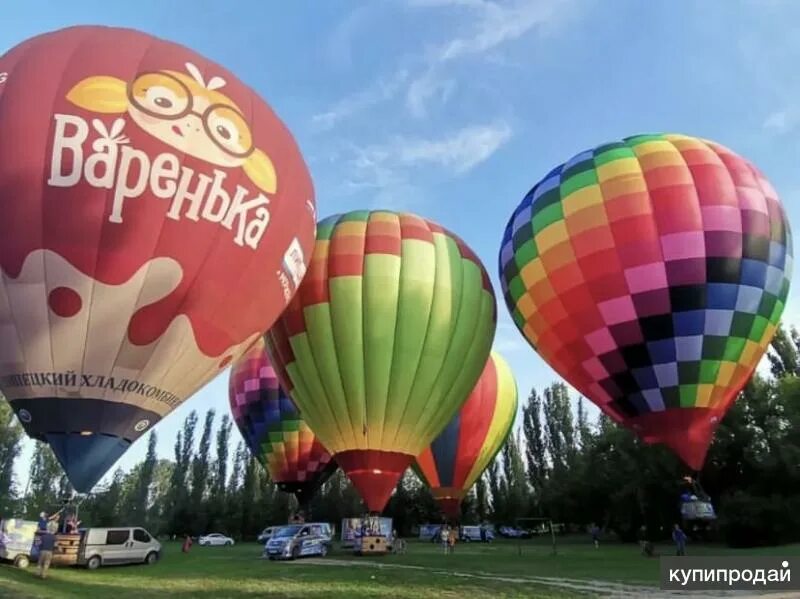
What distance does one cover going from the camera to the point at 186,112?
10.6 meters

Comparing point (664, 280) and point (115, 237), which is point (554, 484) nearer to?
point (664, 280)

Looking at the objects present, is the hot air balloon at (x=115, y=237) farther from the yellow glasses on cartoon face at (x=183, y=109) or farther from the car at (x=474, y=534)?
the car at (x=474, y=534)

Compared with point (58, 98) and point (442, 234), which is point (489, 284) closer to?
point (442, 234)

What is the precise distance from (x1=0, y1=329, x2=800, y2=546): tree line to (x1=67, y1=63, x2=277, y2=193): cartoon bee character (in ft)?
19.2

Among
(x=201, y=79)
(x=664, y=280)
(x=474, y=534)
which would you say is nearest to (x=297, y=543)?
(x=664, y=280)

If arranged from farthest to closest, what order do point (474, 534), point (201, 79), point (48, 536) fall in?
1. point (474, 534)
2. point (48, 536)
3. point (201, 79)

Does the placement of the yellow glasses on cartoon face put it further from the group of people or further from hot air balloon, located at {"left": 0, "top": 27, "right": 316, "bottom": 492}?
the group of people

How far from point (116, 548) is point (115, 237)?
10.2 meters

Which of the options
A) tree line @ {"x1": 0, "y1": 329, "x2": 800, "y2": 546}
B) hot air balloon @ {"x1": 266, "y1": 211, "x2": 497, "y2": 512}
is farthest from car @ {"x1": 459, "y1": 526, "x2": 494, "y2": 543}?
hot air balloon @ {"x1": 266, "y1": 211, "x2": 497, "y2": 512}

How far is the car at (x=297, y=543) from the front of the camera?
18750 millimetres

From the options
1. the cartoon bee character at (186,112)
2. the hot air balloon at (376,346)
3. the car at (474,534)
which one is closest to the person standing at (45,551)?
the hot air balloon at (376,346)

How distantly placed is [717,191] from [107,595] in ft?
48.1

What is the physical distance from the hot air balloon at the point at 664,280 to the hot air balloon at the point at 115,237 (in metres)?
8.19

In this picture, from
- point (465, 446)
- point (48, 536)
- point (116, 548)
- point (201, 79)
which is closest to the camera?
point (201, 79)
